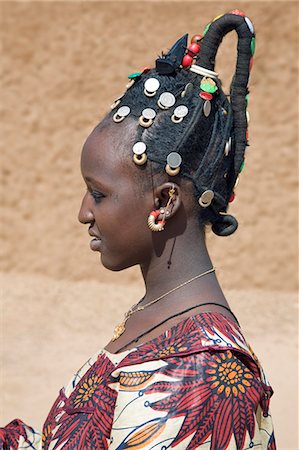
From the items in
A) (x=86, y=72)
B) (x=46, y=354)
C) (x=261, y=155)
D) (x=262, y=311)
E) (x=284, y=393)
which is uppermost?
(x=86, y=72)

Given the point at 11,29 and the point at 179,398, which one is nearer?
the point at 179,398

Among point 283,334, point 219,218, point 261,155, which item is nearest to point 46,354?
point 283,334

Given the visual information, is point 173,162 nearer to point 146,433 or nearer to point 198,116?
point 198,116

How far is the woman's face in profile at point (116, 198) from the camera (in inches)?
83.0

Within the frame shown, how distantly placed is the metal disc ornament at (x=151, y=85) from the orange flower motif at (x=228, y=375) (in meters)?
0.67

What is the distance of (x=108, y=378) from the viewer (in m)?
2.05

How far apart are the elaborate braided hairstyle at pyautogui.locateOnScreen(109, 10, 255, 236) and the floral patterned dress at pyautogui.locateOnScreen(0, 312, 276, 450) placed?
34 cm

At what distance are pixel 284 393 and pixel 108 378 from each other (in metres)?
4.06

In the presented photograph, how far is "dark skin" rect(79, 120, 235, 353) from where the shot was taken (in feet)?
6.91

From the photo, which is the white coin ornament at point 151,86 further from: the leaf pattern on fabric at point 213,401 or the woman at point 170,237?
the leaf pattern on fabric at point 213,401

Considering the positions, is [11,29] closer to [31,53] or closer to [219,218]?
[31,53]

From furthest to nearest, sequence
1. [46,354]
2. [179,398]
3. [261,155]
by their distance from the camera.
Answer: [261,155], [46,354], [179,398]

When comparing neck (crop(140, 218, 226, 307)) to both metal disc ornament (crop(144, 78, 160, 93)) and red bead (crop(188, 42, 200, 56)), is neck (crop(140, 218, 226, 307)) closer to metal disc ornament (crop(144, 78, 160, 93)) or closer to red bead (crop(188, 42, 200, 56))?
metal disc ornament (crop(144, 78, 160, 93))

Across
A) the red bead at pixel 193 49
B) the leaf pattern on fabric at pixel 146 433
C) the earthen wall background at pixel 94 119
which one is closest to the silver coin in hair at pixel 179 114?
the red bead at pixel 193 49
